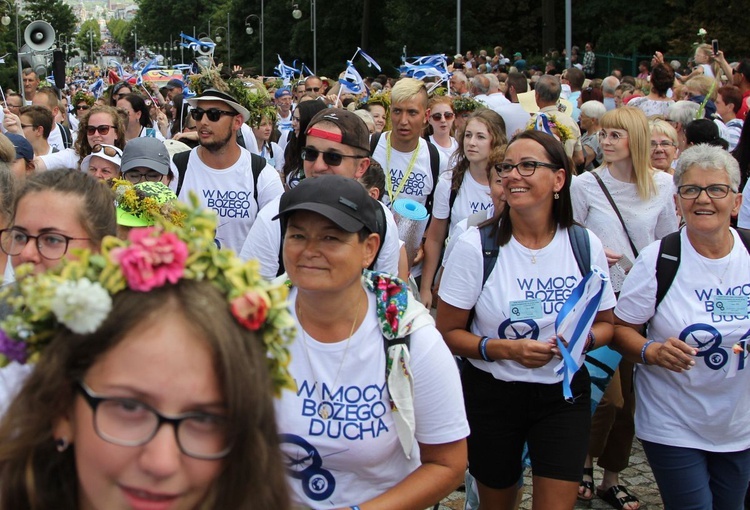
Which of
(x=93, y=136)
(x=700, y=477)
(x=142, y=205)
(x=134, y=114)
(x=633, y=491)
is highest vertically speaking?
(x=134, y=114)

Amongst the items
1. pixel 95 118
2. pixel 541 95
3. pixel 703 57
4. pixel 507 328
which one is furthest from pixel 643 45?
pixel 507 328

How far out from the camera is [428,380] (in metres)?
2.97

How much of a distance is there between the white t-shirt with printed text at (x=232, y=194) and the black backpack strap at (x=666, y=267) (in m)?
2.76

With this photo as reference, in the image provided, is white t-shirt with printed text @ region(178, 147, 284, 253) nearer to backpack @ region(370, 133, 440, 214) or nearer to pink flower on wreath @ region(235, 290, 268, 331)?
backpack @ region(370, 133, 440, 214)

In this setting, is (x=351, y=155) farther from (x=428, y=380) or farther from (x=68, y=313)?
(x=68, y=313)

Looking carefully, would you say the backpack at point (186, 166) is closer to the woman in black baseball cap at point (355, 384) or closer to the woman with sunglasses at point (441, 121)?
the woman with sunglasses at point (441, 121)

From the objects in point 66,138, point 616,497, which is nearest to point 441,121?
point 616,497

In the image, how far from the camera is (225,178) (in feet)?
20.6

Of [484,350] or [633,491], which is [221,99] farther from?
[633,491]

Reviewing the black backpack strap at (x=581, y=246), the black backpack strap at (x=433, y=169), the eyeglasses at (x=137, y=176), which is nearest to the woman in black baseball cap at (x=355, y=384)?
the black backpack strap at (x=581, y=246)

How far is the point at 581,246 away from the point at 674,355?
0.63 m

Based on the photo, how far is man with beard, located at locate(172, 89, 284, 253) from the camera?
622cm

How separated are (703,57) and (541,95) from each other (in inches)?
235

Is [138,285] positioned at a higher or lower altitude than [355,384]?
higher
